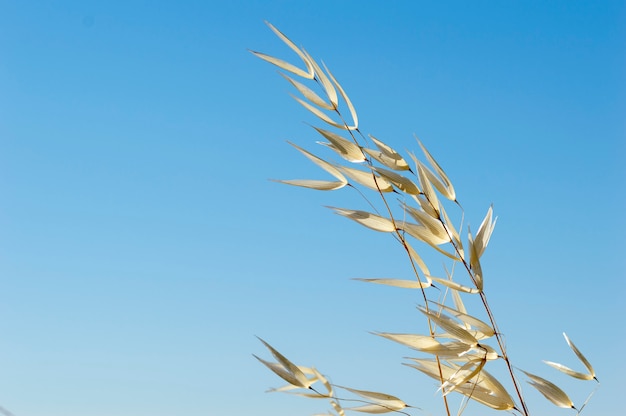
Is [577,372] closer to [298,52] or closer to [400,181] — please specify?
[400,181]

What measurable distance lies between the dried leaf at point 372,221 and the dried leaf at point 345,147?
0.11 m

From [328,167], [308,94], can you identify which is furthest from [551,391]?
[308,94]

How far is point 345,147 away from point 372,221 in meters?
0.16

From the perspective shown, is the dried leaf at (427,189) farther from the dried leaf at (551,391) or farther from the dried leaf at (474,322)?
the dried leaf at (551,391)

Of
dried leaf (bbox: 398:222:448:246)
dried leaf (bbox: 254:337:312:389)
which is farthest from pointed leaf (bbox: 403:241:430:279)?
dried leaf (bbox: 254:337:312:389)

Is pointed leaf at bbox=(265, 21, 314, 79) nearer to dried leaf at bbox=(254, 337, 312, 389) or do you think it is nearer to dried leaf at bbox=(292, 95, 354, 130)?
dried leaf at bbox=(292, 95, 354, 130)

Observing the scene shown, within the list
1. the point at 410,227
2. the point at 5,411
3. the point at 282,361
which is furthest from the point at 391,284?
the point at 5,411

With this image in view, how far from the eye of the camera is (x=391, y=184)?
3.90ft

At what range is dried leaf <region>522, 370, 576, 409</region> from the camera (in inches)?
43.8

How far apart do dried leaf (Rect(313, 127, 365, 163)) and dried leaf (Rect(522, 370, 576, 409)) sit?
499mm

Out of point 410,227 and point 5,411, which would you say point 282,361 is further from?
point 5,411

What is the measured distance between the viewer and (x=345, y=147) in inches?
48.8

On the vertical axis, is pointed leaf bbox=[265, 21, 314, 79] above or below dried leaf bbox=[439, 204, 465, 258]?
above

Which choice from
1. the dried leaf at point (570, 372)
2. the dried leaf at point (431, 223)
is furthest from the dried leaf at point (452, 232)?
the dried leaf at point (570, 372)
